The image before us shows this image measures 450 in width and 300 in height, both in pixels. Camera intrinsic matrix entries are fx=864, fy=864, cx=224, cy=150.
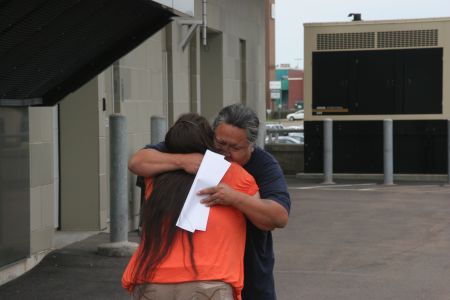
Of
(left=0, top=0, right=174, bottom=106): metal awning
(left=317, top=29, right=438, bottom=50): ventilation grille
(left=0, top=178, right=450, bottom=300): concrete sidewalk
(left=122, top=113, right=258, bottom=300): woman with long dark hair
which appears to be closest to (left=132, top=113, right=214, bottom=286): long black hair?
(left=122, top=113, right=258, bottom=300): woman with long dark hair

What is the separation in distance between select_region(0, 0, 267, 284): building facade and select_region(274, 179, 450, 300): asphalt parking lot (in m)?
2.28

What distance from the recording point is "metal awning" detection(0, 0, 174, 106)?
6.02 metres

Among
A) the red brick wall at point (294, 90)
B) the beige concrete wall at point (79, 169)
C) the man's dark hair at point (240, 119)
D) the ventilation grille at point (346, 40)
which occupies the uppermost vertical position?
the red brick wall at point (294, 90)

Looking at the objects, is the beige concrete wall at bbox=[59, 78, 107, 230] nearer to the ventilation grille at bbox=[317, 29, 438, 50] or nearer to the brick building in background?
the ventilation grille at bbox=[317, 29, 438, 50]

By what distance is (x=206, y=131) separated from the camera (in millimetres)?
3469

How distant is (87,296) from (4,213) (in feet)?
3.64

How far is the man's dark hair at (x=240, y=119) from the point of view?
11.6 ft

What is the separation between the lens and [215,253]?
3.29 metres

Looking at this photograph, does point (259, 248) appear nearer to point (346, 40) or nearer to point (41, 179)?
point (41, 179)

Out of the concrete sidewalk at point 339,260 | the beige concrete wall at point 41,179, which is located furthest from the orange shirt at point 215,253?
the beige concrete wall at point 41,179

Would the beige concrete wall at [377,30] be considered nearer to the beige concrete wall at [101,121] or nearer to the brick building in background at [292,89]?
the beige concrete wall at [101,121]

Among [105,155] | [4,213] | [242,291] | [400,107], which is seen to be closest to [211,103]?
[400,107]

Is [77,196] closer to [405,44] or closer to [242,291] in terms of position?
[242,291]

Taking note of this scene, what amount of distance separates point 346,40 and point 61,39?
1128cm
